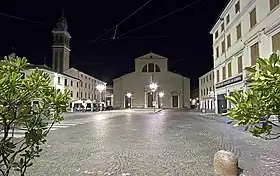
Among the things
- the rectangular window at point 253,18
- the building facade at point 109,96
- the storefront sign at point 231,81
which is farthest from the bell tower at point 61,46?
the rectangular window at point 253,18

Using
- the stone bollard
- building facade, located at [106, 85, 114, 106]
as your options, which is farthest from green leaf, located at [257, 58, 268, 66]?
building facade, located at [106, 85, 114, 106]

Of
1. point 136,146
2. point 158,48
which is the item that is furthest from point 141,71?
point 136,146

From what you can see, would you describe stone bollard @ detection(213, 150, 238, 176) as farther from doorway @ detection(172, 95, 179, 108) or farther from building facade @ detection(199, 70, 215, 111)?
doorway @ detection(172, 95, 179, 108)

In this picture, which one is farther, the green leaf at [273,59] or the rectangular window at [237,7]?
the rectangular window at [237,7]

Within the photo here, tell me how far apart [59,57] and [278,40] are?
151ft

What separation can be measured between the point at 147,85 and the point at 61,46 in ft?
68.0

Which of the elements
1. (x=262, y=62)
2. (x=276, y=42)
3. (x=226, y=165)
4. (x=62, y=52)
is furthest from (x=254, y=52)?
(x=62, y=52)

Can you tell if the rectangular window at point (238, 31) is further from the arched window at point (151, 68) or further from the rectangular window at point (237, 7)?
the arched window at point (151, 68)

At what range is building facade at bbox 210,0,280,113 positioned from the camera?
56.8ft

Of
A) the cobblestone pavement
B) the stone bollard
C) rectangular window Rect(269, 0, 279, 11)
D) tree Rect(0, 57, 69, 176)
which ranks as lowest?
the cobblestone pavement

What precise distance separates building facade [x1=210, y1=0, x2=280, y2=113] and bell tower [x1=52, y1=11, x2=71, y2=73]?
98.4 ft

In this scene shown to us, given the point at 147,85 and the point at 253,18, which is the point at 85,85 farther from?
the point at 253,18

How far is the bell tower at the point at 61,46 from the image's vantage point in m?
52.6

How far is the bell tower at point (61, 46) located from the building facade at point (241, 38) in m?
30.0
